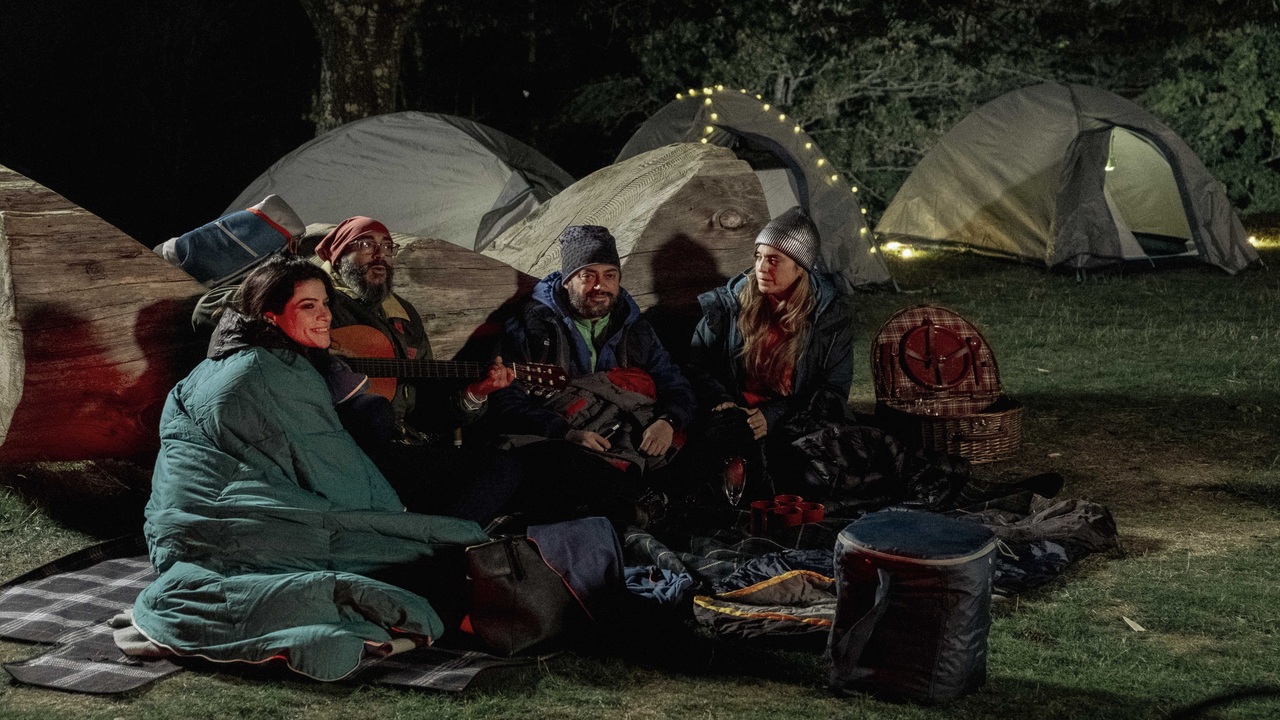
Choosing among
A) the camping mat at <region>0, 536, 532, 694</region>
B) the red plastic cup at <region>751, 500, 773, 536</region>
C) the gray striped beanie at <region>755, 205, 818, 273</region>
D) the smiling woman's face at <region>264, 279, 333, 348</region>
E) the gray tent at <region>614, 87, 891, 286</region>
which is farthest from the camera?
the gray tent at <region>614, 87, 891, 286</region>

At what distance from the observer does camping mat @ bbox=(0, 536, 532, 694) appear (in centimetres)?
368

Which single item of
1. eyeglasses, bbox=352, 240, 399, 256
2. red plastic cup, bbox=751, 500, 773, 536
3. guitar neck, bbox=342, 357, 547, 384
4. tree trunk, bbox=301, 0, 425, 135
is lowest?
red plastic cup, bbox=751, 500, 773, 536

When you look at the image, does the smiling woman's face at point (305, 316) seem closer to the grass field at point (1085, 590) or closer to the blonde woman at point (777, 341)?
the grass field at point (1085, 590)

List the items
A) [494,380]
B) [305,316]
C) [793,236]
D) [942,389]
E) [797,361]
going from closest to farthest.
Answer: [305,316], [494,380], [793,236], [797,361], [942,389]

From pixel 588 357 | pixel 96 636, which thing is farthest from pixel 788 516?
pixel 96 636

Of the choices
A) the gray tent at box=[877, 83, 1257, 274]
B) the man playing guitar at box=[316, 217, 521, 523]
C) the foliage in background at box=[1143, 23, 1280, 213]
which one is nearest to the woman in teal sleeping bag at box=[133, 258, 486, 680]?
the man playing guitar at box=[316, 217, 521, 523]

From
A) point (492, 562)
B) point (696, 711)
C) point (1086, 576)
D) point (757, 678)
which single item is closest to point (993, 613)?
point (1086, 576)

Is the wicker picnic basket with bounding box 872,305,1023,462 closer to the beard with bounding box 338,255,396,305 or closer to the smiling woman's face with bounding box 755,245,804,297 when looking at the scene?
the smiling woman's face with bounding box 755,245,804,297

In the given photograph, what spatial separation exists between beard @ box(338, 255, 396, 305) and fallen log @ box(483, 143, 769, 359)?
138cm

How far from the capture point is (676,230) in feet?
21.4

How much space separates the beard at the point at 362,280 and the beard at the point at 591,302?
Answer: 76 centimetres

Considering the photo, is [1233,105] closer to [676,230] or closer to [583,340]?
[676,230]

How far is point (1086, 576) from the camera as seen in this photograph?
4.65 m

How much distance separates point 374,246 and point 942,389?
2.74 meters
